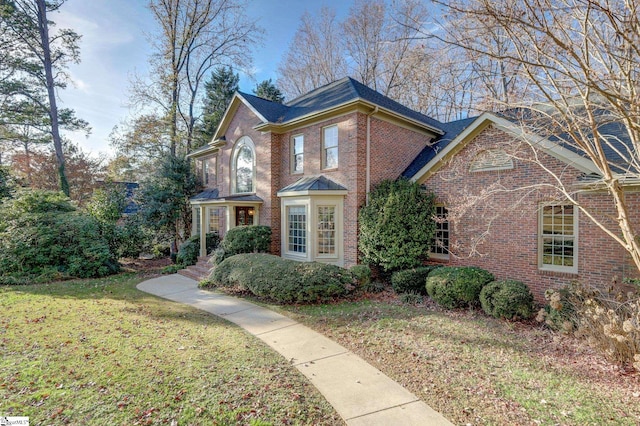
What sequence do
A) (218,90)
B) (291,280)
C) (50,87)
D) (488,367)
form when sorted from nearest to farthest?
1. (488,367)
2. (291,280)
3. (50,87)
4. (218,90)

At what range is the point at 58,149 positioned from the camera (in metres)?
18.8

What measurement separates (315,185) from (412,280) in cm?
476

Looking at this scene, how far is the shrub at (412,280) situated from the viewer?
9.58m

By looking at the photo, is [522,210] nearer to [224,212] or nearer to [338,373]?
[338,373]

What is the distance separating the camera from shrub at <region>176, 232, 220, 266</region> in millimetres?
14986

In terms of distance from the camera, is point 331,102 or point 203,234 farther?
point 203,234

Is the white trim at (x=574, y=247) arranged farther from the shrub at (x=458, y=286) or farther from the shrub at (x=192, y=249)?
the shrub at (x=192, y=249)

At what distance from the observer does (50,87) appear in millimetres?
18859

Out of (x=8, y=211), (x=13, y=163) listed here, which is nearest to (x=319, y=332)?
(x=8, y=211)

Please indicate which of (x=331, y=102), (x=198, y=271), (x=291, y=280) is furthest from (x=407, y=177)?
(x=198, y=271)

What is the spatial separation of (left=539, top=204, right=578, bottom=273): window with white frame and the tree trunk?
23.0 metres

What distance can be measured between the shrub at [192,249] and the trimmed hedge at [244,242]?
2.57m

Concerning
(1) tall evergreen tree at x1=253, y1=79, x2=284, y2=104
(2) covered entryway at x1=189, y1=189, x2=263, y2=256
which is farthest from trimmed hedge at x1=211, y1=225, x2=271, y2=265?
(1) tall evergreen tree at x1=253, y1=79, x2=284, y2=104

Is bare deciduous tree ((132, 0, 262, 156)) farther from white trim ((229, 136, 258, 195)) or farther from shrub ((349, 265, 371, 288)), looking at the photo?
shrub ((349, 265, 371, 288))
